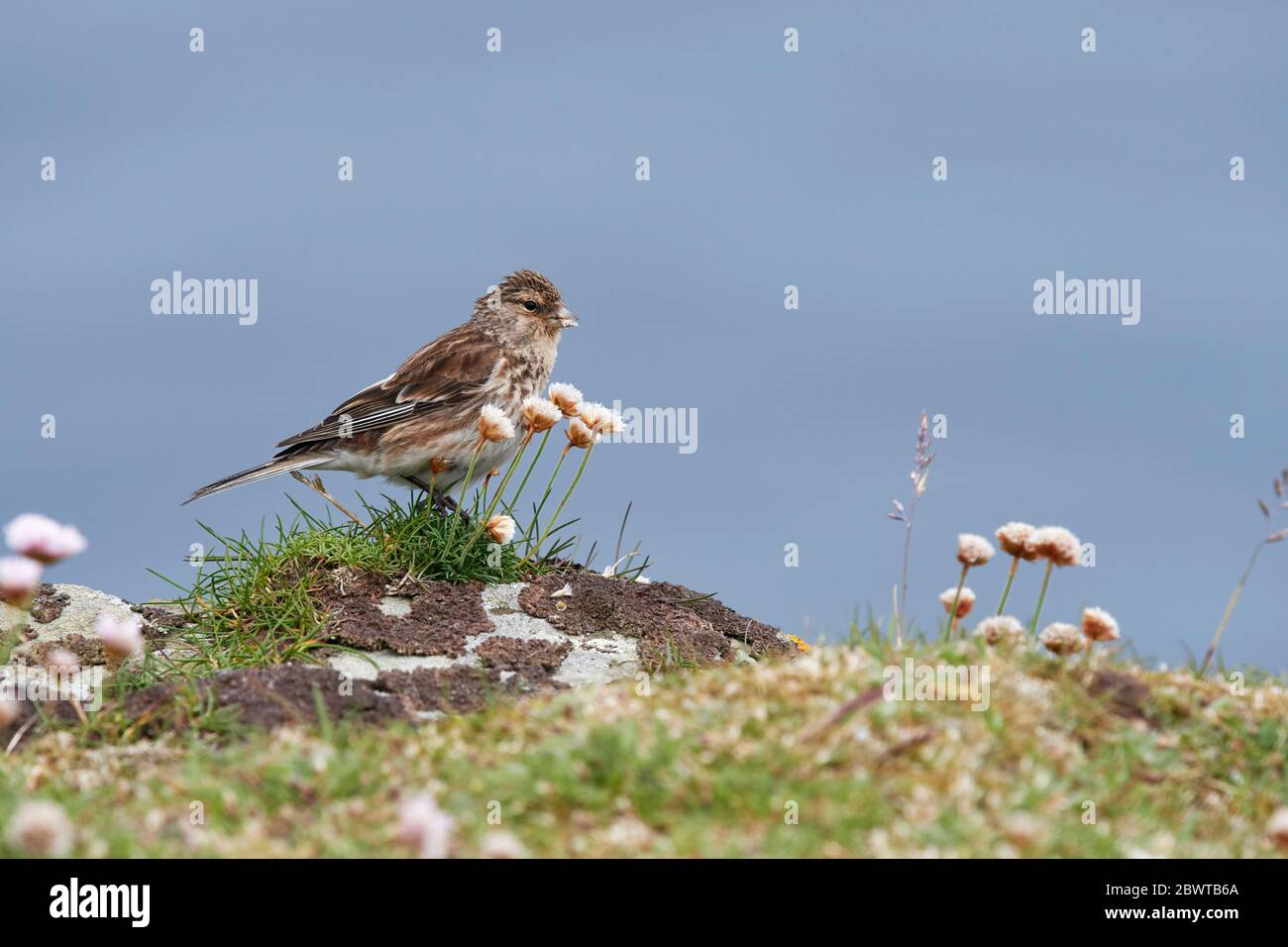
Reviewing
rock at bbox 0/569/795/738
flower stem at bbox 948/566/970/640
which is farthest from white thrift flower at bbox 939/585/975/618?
rock at bbox 0/569/795/738

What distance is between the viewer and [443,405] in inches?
415

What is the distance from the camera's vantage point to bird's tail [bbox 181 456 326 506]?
33.4ft

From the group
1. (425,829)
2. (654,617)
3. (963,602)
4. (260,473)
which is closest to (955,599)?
(963,602)

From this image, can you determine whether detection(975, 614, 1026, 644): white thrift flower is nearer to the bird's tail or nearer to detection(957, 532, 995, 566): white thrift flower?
detection(957, 532, 995, 566): white thrift flower

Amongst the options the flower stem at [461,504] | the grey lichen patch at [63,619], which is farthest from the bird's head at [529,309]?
the grey lichen patch at [63,619]

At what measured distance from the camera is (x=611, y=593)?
9.74m

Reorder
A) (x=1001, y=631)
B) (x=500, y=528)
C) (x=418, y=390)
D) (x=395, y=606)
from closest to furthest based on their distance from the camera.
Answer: (x=1001, y=631) → (x=395, y=606) → (x=500, y=528) → (x=418, y=390)

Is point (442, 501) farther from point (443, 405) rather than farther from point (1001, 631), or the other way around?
point (1001, 631)

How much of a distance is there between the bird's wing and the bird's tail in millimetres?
148

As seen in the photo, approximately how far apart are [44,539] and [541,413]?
3.74 m

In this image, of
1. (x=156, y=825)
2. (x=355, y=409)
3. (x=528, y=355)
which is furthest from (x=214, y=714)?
(x=528, y=355)

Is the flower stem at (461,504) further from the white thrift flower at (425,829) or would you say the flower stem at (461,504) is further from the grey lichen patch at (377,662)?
the white thrift flower at (425,829)
